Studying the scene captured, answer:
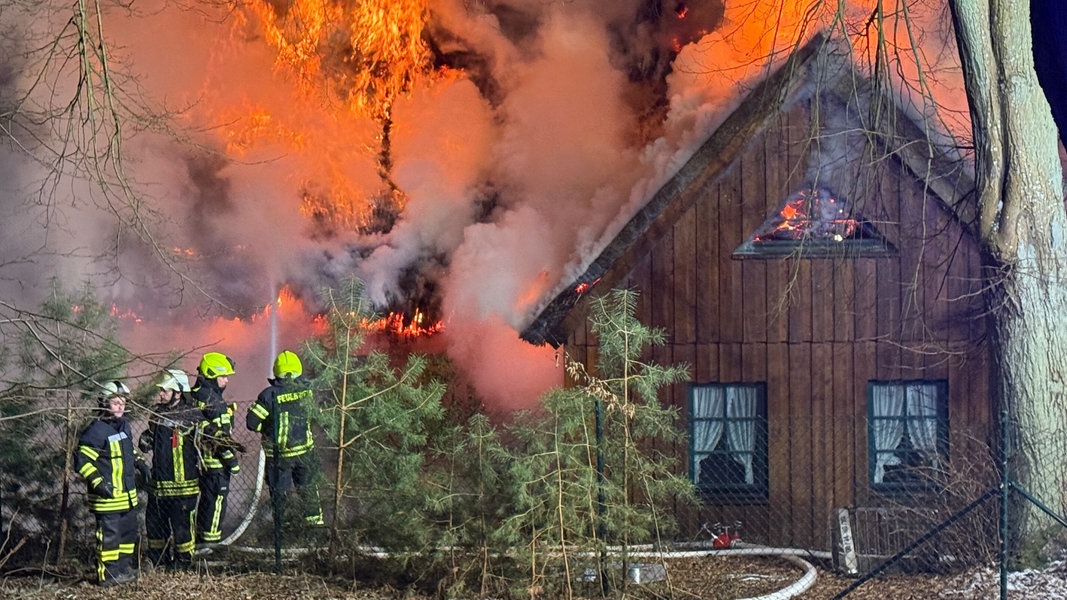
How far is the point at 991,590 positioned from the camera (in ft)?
28.2

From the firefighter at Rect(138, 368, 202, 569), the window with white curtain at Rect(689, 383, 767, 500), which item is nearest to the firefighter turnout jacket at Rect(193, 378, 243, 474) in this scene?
the firefighter at Rect(138, 368, 202, 569)

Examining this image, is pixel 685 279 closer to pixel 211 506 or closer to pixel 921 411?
pixel 921 411

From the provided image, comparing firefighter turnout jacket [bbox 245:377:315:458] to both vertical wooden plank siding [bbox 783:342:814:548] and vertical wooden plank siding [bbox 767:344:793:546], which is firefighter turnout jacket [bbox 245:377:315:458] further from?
vertical wooden plank siding [bbox 783:342:814:548]

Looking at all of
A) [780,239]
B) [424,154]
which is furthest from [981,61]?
[424,154]

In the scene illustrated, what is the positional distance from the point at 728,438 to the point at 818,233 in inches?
100

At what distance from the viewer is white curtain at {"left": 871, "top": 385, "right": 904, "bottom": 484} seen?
12.0 m

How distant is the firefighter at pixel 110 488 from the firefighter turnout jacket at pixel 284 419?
114 centimetres

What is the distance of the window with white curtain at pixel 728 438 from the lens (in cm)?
1198

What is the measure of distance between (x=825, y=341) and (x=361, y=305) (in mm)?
5713

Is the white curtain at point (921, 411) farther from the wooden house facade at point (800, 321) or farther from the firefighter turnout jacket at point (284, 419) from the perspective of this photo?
the firefighter turnout jacket at point (284, 419)

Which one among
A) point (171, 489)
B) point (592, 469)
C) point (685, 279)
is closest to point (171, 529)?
point (171, 489)

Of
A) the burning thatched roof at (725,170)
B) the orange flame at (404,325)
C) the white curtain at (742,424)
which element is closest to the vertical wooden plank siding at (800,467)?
the white curtain at (742,424)

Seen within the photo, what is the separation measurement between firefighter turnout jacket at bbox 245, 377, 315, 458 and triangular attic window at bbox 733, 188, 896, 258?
5202 mm

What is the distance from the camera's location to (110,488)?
8.95 metres
